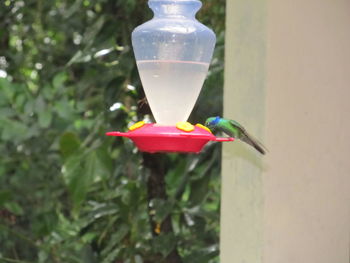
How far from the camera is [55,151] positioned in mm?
5004

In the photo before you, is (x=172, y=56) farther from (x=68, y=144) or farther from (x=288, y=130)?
(x=68, y=144)

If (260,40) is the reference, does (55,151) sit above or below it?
below

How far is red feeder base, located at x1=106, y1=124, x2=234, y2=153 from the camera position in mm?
1592

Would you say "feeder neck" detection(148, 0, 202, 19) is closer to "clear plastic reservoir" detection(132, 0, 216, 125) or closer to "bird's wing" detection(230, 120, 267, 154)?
"clear plastic reservoir" detection(132, 0, 216, 125)

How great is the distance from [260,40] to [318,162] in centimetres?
50

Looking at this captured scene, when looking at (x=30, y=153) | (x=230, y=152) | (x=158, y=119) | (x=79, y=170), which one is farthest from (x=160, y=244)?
(x=30, y=153)

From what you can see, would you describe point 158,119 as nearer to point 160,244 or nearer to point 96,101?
point 160,244

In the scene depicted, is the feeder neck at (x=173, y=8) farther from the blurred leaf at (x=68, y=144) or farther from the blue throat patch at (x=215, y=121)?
the blurred leaf at (x=68, y=144)

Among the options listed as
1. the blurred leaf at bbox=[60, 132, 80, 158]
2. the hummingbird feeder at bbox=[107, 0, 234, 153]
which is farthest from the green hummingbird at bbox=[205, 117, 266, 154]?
the blurred leaf at bbox=[60, 132, 80, 158]

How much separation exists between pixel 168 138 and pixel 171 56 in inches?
14.5

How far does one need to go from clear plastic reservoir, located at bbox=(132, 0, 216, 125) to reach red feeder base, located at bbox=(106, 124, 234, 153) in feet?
0.85

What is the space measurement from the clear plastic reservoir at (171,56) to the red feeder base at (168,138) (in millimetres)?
259

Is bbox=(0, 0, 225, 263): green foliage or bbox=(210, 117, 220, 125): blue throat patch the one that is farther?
bbox=(0, 0, 225, 263): green foliage

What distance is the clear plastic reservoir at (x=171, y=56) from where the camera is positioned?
6.21ft
